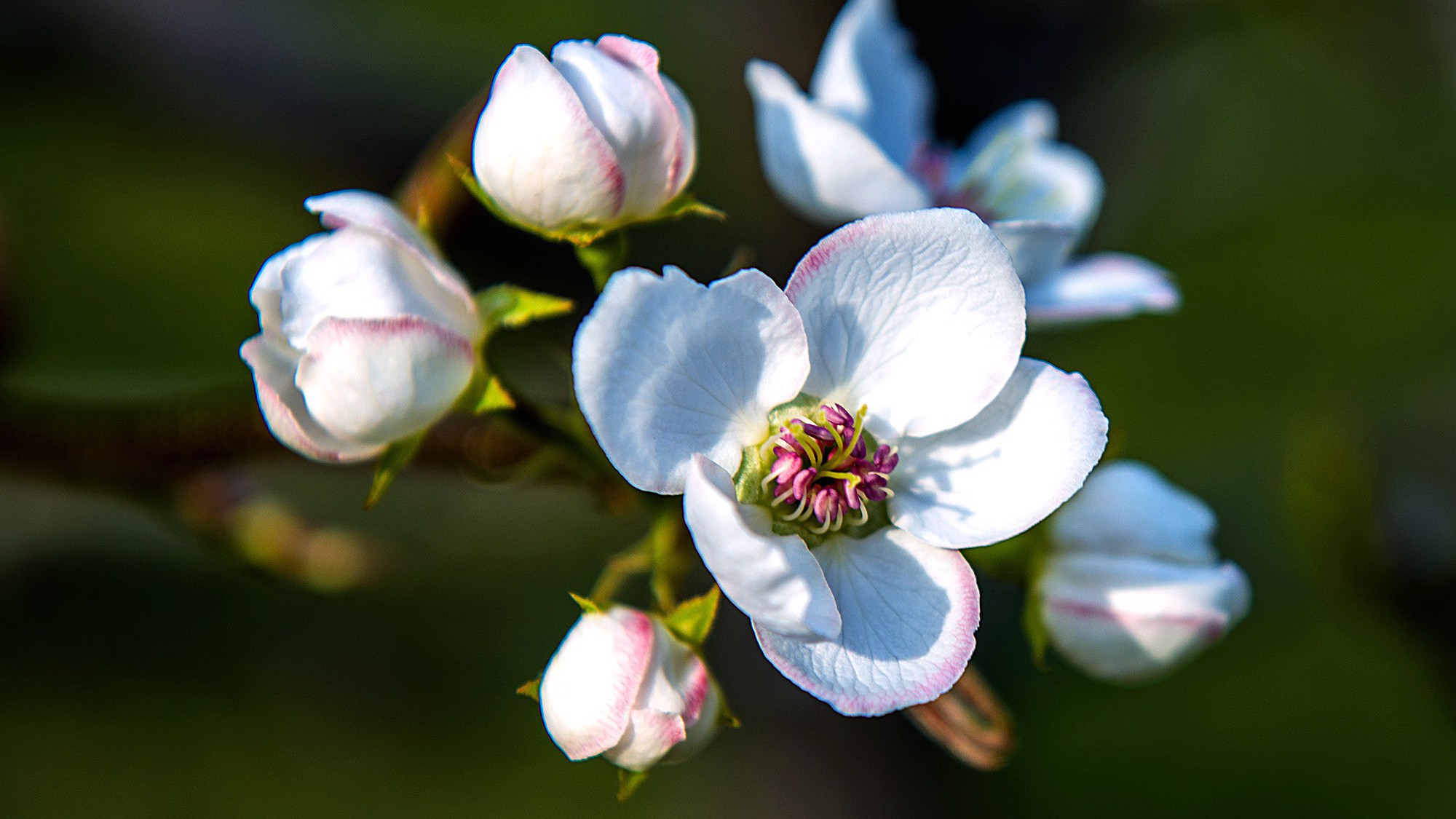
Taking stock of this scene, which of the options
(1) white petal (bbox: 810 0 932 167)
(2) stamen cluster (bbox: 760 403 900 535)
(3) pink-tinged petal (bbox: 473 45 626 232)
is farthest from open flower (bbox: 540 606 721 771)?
(1) white petal (bbox: 810 0 932 167)

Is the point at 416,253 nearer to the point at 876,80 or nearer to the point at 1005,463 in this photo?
the point at 1005,463

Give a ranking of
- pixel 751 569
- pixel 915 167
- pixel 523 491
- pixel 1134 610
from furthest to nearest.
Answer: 1. pixel 523 491
2. pixel 915 167
3. pixel 1134 610
4. pixel 751 569

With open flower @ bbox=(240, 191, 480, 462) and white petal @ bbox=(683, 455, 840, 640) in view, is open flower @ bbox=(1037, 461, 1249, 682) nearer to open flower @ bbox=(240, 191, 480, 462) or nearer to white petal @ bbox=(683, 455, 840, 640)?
white petal @ bbox=(683, 455, 840, 640)

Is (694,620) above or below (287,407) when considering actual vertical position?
below

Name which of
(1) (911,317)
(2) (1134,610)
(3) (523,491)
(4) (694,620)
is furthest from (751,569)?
(3) (523,491)

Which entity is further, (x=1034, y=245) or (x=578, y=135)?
(x=1034, y=245)

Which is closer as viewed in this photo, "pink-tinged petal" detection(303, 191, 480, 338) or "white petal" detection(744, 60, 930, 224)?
"pink-tinged petal" detection(303, 191, 480, 338)
